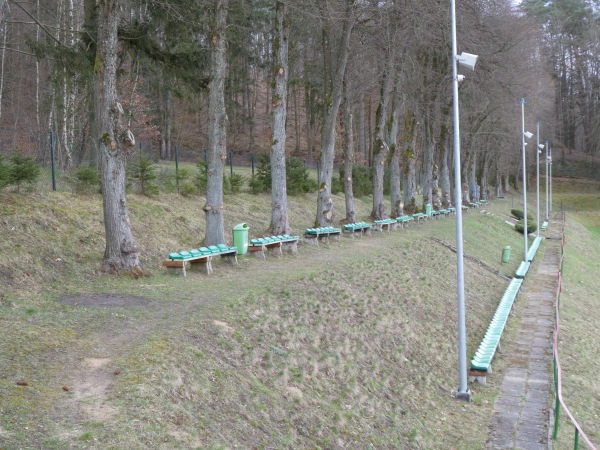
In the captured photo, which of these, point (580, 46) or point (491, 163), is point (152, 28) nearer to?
point (491, 163)

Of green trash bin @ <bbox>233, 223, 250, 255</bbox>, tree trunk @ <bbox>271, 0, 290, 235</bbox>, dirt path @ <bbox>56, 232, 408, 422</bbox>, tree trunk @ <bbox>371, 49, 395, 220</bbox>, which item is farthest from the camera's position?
tree trunk @ <bbox>371, 49, 395, 220</bbox>

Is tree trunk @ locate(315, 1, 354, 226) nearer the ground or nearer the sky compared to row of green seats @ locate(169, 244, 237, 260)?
nearer the sky

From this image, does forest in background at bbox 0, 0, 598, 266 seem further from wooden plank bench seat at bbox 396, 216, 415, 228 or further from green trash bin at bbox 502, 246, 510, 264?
green trash bin at bbox 502, 246, 510, 264

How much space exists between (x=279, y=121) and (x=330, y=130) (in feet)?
12.4

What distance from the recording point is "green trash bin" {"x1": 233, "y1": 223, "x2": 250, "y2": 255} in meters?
16.0

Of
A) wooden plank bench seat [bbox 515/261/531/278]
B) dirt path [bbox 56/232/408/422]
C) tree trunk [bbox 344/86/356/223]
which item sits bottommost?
wooden plank bench seat [bbox 515/261/531/278]

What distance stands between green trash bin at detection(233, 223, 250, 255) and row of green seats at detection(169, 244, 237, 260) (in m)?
0.74

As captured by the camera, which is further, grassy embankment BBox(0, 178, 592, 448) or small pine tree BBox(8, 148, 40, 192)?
small pine tree BBox(8, 148, 40, 192)

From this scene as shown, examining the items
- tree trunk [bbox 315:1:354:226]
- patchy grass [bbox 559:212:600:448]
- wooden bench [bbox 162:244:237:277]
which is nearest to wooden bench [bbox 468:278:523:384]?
patchy grass [bbox 559:212:600:448]

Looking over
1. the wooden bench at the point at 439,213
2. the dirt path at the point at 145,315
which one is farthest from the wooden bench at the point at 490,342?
the wooden bench at the point at 439,213

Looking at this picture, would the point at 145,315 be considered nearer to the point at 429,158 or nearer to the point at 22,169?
the point at 22,169

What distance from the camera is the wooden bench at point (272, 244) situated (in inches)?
652

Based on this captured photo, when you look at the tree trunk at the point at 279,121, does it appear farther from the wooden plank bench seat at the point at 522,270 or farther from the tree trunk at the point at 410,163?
the tree trunk at the point at 410,163

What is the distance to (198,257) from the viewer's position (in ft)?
45.0
